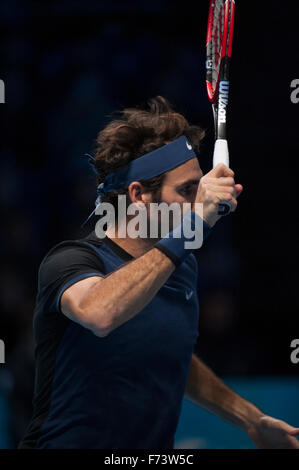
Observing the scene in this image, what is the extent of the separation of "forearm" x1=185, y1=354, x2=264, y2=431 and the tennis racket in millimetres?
1077

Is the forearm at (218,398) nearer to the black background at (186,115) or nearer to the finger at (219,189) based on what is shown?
the finger at (219,189)

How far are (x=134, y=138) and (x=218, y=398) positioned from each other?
124 centimetres

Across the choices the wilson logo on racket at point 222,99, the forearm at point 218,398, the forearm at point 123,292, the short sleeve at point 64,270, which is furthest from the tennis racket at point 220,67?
the forearm at point 218,398

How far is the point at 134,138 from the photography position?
3115 millimetres

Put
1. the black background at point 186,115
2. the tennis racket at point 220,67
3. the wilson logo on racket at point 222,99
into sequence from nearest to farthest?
1. the tennis racket at point 220,67
2. the wilson logo on racket at point 222,99
3. the black background at point 186,115

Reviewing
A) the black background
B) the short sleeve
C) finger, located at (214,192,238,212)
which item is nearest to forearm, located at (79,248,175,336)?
the short sleeve

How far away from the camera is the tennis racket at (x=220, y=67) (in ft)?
8.67

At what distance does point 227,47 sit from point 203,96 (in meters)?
4.40

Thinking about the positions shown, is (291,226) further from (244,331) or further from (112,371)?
(112,371)

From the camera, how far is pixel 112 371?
2.61 m

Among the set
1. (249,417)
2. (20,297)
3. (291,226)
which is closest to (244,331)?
(291,226)

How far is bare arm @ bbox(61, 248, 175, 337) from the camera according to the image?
2320mm

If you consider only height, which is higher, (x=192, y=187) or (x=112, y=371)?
(x=192, y=187)
